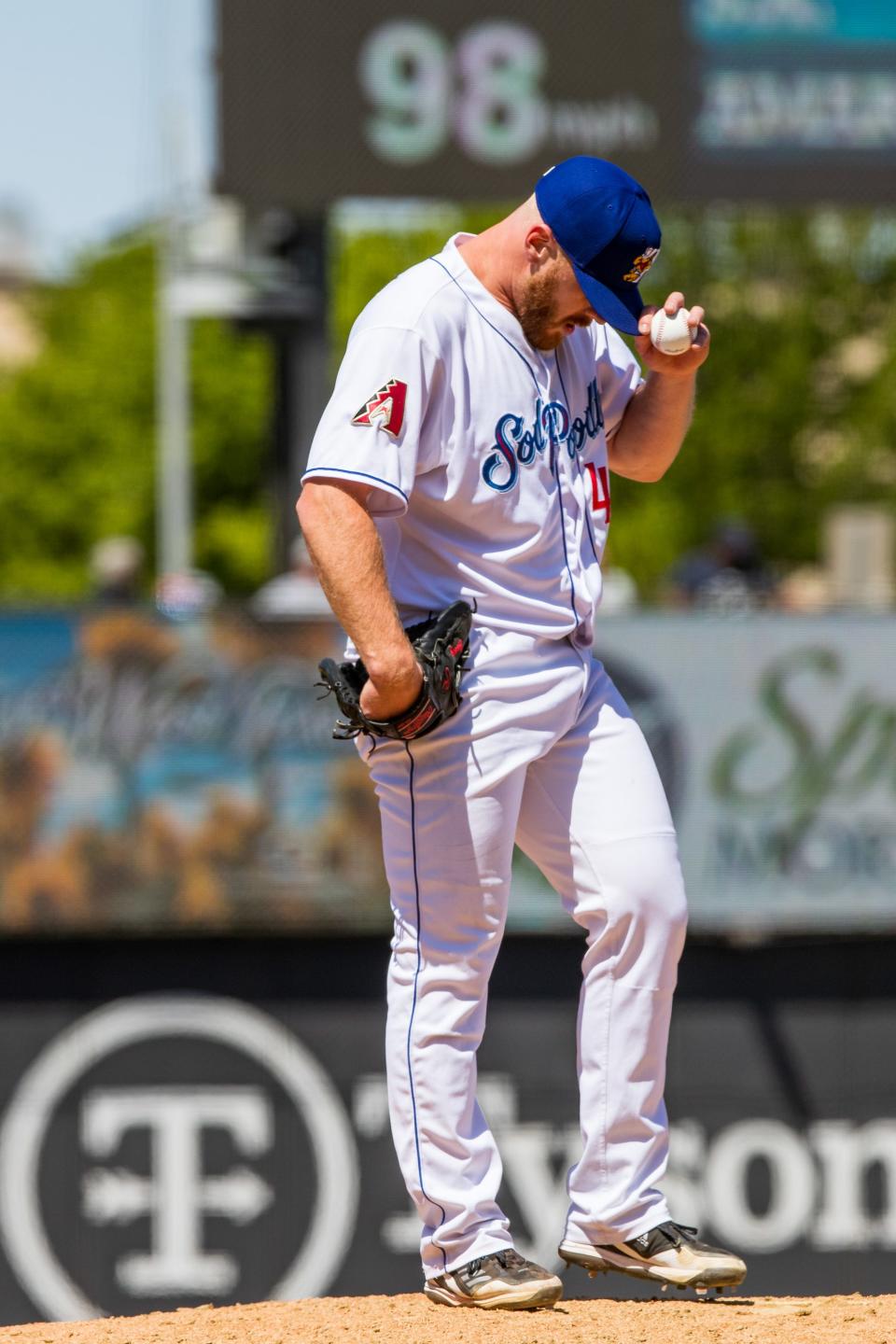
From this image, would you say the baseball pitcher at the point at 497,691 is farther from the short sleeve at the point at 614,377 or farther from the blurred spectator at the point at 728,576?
the blurred spectator at the point at 728,576

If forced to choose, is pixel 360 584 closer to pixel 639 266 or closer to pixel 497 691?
pixel 497 691

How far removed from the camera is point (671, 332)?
11.4 feet

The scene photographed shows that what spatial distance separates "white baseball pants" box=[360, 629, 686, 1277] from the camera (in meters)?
3.52

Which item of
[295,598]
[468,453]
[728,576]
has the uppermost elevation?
[468,453]

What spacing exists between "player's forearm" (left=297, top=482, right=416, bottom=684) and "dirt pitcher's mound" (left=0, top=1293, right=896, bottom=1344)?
3.62 feet

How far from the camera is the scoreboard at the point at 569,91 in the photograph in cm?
806

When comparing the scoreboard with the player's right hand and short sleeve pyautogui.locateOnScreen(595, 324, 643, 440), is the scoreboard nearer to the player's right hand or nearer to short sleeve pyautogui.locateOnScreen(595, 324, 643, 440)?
short sleeve pyautogui.locateOnScreen(595, 324, 643, 440)

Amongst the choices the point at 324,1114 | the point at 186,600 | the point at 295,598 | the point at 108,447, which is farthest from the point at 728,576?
the point at 108,447

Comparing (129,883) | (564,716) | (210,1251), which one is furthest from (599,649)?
(564,716)

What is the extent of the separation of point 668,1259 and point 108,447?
1278 inches

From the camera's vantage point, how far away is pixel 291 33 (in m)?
8.09

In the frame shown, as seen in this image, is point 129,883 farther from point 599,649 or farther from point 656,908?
point 656,908

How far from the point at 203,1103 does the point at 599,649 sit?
6.75 feet

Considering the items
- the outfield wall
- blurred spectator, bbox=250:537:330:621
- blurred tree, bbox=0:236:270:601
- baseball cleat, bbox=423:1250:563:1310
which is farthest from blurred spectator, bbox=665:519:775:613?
blurred tree, bbox=0:236:270:601
